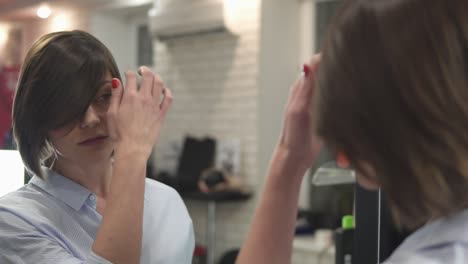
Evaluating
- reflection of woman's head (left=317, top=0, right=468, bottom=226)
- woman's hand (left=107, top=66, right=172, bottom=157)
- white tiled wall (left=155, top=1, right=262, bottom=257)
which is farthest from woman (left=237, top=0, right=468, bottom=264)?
white tiled wall (left=155, top=1, right=262, bottom=257)

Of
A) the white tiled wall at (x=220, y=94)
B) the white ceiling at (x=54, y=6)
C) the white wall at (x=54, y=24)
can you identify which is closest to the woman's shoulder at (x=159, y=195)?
the white tiled wall at (x=220, y=94)

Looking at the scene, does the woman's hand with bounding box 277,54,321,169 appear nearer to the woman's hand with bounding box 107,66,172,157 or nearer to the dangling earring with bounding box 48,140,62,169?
the woman's hand with bounding box 107,66,172,157

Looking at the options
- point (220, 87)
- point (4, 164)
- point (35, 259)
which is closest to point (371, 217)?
point (35, 259)

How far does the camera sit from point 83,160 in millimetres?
1144

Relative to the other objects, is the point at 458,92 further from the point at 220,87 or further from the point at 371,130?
the point at 220,87

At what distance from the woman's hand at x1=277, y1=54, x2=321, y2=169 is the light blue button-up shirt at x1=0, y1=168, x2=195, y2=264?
0.34 m

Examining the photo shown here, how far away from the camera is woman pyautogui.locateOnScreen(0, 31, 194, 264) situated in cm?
91

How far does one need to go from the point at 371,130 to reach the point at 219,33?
3.80 m

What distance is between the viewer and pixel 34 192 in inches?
43.3

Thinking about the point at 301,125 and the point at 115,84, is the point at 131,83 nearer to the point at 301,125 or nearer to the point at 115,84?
the point at 115,84

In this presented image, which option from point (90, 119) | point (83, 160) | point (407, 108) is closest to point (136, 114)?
point (90, 119)

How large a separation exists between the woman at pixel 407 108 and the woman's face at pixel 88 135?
563 mm

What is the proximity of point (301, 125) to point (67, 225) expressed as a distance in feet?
1.75

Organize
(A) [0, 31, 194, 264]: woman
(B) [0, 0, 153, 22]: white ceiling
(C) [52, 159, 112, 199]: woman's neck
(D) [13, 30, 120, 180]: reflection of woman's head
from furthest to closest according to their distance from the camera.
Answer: (B) [0, 0, 153, 22]: white ceiling, (C) [52, 159, 112, 199]: woman's neck, (D) [13, 30, 120, 180]: reflection of woman's head, (A) [0, 31, 194, 264]: woman
